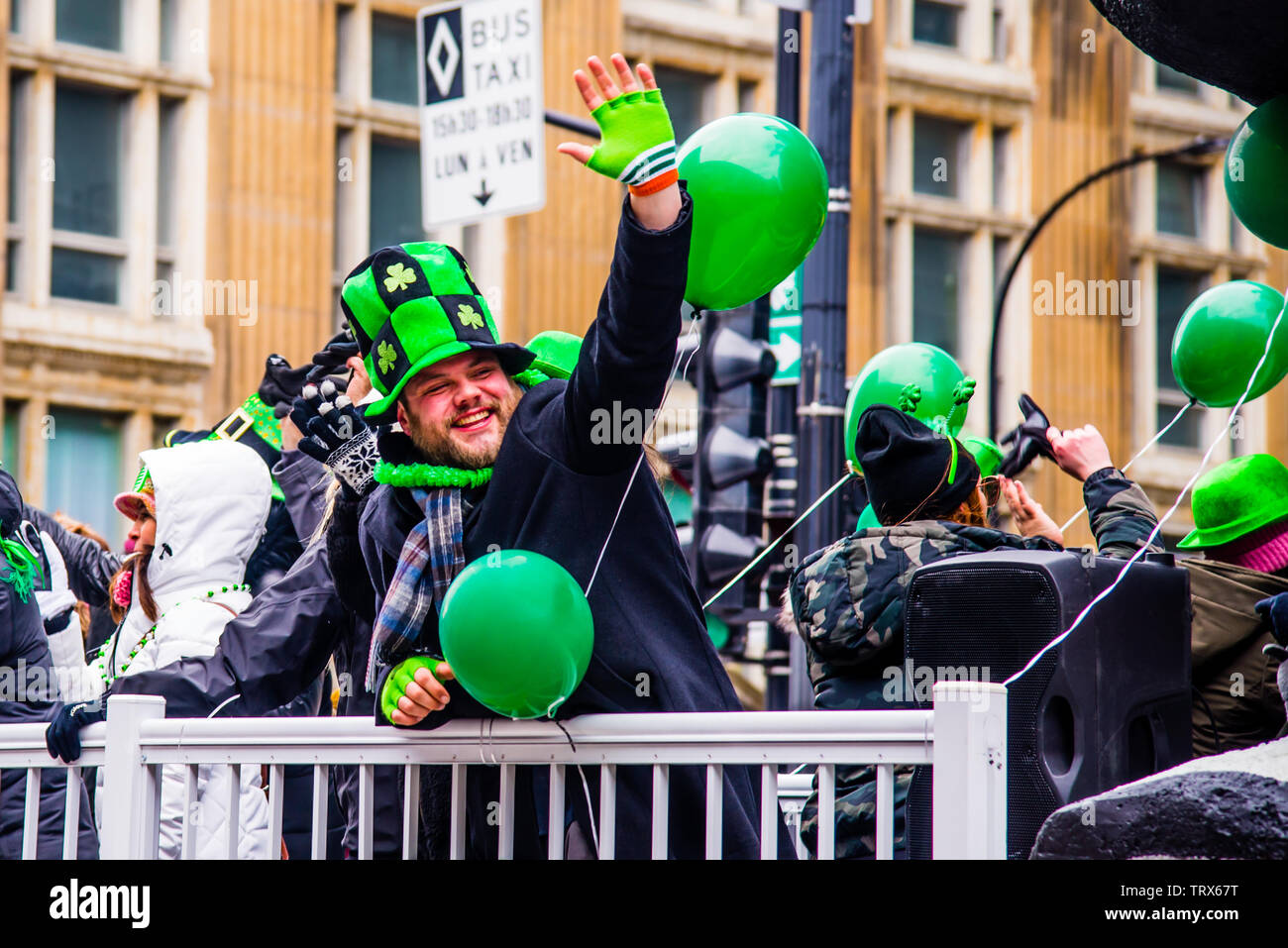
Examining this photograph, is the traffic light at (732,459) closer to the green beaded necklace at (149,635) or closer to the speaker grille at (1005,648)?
the green beaded necklace at (149,635)

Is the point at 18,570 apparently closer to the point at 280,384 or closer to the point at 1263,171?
the point at 280,384

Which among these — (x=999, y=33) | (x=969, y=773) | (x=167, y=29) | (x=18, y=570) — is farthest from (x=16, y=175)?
(x=969, y=773)

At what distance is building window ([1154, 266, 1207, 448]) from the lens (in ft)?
85.2

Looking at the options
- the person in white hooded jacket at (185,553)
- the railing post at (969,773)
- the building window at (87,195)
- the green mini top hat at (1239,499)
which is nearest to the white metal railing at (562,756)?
the railing post at (969,773)

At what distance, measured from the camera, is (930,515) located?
14.5 ft

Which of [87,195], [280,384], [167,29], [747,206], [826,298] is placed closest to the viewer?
[747,206]

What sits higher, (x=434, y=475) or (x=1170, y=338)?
(x=1170, y=338)

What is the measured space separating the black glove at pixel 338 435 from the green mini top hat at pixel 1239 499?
2.22 m

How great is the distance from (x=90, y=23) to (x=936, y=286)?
11.1m

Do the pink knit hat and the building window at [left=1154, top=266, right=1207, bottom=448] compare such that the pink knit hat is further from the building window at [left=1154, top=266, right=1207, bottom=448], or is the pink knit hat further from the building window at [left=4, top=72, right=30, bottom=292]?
the building window at [left=1154, top=266, right=1207, bottom=448]

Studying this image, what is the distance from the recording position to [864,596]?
165 inches

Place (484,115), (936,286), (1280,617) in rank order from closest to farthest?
(1280,617)
(484,115)
(936,286)

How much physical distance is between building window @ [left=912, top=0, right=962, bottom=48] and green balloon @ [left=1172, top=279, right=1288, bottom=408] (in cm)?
2011
